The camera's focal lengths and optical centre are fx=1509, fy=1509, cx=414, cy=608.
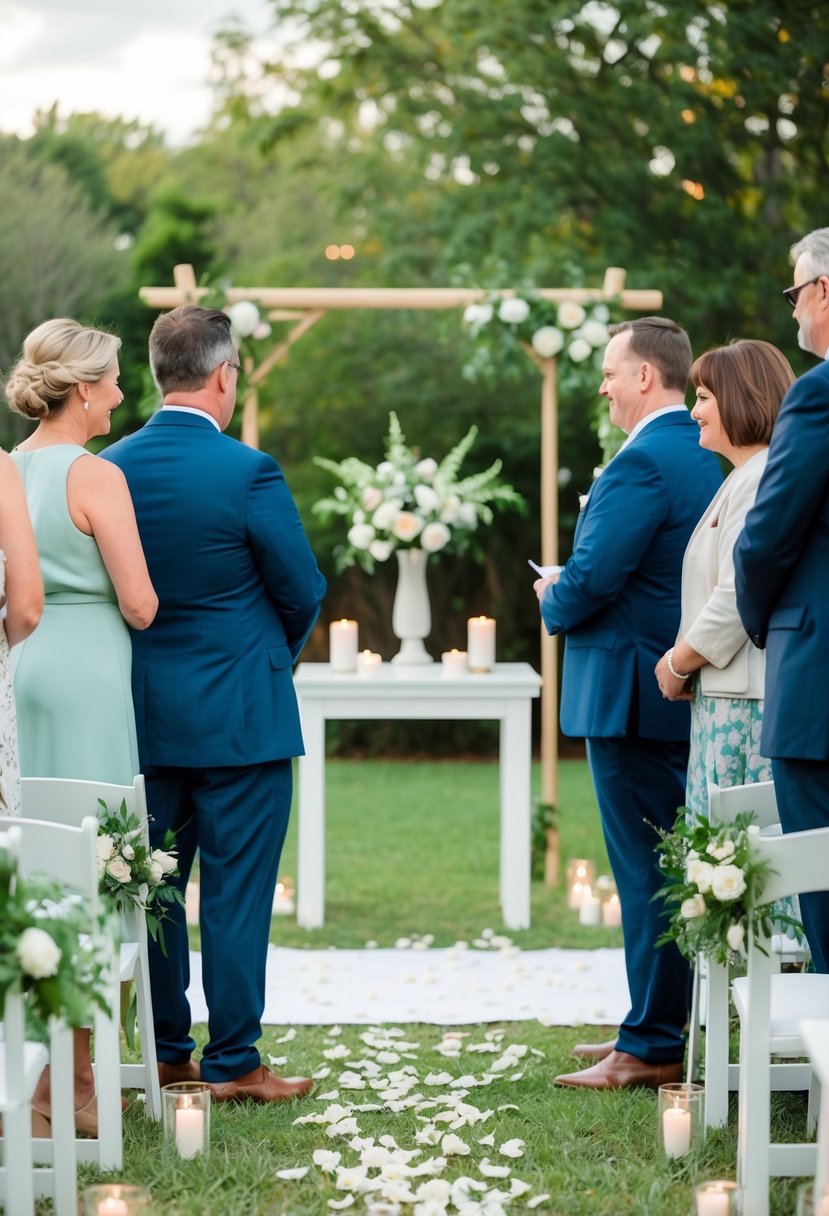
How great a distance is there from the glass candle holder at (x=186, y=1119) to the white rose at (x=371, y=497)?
333 centimetres

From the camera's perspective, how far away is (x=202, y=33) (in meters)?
13.6

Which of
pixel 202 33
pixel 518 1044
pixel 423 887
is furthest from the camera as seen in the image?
pixel 202 33

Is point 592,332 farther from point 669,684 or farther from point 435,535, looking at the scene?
point 669,684

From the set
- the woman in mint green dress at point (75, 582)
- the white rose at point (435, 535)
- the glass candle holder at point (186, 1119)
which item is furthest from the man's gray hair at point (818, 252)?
the white rose at point (435, 535)

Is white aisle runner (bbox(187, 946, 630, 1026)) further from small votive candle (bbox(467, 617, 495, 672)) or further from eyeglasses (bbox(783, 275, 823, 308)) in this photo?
eyeglasses (bbox(783, 275, 823, 308))

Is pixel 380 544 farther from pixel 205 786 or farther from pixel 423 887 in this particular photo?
pixel 205 786

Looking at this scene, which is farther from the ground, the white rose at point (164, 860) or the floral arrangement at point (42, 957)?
the floral arrangement at point (42, 957)

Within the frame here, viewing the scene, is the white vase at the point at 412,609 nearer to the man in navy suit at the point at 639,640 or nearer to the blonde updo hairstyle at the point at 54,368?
the man in navy suit at the point at 639,640

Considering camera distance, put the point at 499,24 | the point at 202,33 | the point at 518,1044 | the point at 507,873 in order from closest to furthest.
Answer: the point at 518,1044, the point at 507,873, the point at 499,24, the point at 202,33

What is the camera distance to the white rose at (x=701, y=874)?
270 cm

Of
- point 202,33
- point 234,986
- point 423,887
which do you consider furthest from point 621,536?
point 202,33

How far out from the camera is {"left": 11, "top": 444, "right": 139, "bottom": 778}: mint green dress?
10.9 feet

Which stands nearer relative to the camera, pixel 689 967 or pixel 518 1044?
pixel 689 967

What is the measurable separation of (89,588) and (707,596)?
1403mm
